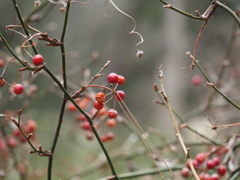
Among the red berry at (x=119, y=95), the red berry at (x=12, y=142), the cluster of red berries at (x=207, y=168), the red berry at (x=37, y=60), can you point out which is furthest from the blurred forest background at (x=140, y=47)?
the red berry at (x=37, y=60)

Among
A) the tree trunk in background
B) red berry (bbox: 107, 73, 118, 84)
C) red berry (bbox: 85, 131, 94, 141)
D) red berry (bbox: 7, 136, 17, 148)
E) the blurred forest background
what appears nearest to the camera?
red berry (bbox: 107, 73, 118, 84)

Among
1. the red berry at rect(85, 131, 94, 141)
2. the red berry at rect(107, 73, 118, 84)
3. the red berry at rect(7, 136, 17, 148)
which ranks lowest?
the red berry at rect(7, 136, 17, 148)

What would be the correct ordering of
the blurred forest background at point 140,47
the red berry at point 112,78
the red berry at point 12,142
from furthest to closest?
the blurred forest background at point 140,47, the red berry at point 12,142, the red berry at point 112,78

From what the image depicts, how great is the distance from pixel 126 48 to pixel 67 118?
13.0ft

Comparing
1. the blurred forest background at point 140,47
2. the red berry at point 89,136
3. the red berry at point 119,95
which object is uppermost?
the red berry at point 119,95

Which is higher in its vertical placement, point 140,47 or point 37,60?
point 37,60

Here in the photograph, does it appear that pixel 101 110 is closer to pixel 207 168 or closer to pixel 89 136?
pixel 89 136

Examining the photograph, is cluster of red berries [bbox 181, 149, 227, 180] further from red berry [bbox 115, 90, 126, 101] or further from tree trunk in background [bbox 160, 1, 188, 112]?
tree trunk in background [bbox 160, 1, 188, 112]

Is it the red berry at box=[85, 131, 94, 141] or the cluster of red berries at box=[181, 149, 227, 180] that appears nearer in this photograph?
the cluster of red berries at box=[181, 149, 227, 180]

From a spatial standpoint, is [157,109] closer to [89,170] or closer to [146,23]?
[146,23]

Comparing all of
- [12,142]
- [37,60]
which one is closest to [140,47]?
[12,142]

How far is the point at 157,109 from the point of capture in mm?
8062

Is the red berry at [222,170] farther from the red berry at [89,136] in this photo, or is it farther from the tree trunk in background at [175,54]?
the tree trunk in background at [175,54]

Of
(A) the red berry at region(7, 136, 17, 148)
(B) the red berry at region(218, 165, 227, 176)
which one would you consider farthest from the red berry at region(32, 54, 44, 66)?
(A) the red berry at region(7, 136, 17, 148)
